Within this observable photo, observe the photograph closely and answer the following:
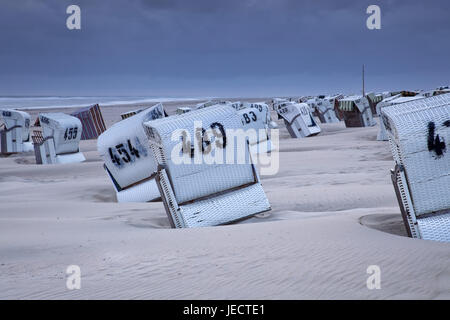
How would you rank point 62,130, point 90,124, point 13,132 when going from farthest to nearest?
1. point 90,124
2. point 13,132
3. point 62,130

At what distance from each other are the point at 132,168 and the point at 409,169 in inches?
Answer: 235

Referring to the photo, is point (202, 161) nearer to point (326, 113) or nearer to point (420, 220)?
point (420, 220)

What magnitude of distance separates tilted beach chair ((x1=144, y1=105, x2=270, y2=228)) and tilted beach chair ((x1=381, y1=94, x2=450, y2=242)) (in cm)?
234

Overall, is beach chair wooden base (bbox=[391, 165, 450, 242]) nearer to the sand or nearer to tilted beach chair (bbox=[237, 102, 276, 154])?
the sand

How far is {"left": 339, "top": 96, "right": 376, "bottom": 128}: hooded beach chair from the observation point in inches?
1198

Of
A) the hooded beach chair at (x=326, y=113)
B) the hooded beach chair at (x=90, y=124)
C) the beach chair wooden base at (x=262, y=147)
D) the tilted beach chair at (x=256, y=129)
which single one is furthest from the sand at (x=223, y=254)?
the hooded beach chair at (x=326, y=113)

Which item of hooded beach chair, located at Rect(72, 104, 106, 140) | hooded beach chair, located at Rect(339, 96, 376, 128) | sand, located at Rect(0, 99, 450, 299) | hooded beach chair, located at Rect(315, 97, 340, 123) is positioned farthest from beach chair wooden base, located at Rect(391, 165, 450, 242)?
hooded beach chair, located at Rect(315, 97, 340, 123)

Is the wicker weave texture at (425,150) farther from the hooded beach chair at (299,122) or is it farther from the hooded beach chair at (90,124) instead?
the hooded beach chair at (90,124)

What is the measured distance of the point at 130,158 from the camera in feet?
34.6

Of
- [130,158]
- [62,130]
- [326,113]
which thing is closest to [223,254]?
[130,158]

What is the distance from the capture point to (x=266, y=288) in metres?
4.31

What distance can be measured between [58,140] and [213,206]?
13348mm
